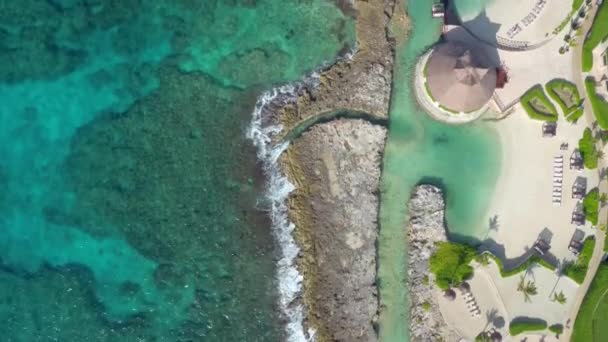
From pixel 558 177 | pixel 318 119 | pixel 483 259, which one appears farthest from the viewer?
pixel 318 119

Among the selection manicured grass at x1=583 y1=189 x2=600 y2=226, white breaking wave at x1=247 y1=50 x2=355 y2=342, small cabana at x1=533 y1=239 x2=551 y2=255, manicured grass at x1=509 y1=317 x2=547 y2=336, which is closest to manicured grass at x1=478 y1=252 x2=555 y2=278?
small cabana at x1=533 y1=239 x2=551 y2=255

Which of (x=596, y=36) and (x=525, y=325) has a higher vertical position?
(x=596, y=36)

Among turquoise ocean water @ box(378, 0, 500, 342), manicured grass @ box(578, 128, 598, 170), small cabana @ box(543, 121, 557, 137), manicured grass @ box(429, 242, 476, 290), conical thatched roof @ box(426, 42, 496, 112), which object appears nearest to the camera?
conical thatched roof @ box(426, 42, 496, 112)

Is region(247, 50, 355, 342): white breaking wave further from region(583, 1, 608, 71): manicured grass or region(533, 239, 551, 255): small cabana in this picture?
region(533, 239, 551, 255): small cabana

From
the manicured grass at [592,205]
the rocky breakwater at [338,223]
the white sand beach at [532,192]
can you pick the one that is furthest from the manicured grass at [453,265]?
the manicured grass at [592,205]

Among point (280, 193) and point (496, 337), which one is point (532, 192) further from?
point (280, 193)

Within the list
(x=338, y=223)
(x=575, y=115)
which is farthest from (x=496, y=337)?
(x=575, y=115)

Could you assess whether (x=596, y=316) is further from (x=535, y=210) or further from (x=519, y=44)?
(x=519, y=44)
